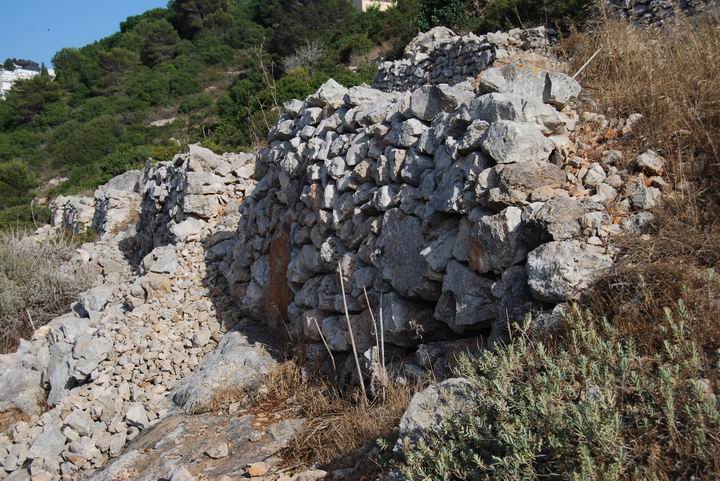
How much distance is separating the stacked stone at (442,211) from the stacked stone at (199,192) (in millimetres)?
2192

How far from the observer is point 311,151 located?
5.70 metres

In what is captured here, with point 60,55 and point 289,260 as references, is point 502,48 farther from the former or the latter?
point 60,55

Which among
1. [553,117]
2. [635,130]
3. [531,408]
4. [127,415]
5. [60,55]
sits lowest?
[127,415]

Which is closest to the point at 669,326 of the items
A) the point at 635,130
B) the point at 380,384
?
the point at 635,130

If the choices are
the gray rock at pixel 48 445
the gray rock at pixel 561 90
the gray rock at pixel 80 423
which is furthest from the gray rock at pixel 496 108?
the gray rock at pixel 48 445

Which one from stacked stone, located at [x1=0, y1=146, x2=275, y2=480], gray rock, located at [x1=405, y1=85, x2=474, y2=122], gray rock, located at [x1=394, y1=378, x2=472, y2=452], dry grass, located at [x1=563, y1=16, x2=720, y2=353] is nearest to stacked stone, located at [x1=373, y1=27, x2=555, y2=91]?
dry grass, located at [x1=563, y1=16, x2=720, y2=353]

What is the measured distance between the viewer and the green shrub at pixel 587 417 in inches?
76.1

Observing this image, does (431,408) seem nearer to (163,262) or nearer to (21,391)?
(163,262)

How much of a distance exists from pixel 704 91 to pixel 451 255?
188 cm

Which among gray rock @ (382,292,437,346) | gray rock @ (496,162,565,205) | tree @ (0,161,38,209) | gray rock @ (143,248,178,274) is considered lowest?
gray rock @ (382,292,437,346)

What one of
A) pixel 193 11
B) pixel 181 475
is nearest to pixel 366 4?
pixel 193 11

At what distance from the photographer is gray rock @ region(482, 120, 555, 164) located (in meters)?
3.49

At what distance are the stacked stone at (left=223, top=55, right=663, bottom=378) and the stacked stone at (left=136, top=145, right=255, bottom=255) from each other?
2192 mm

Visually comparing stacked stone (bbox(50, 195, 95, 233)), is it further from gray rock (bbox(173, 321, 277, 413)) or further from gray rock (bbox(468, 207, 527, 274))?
gray rock (bbox(468, 207, 527, 274))
